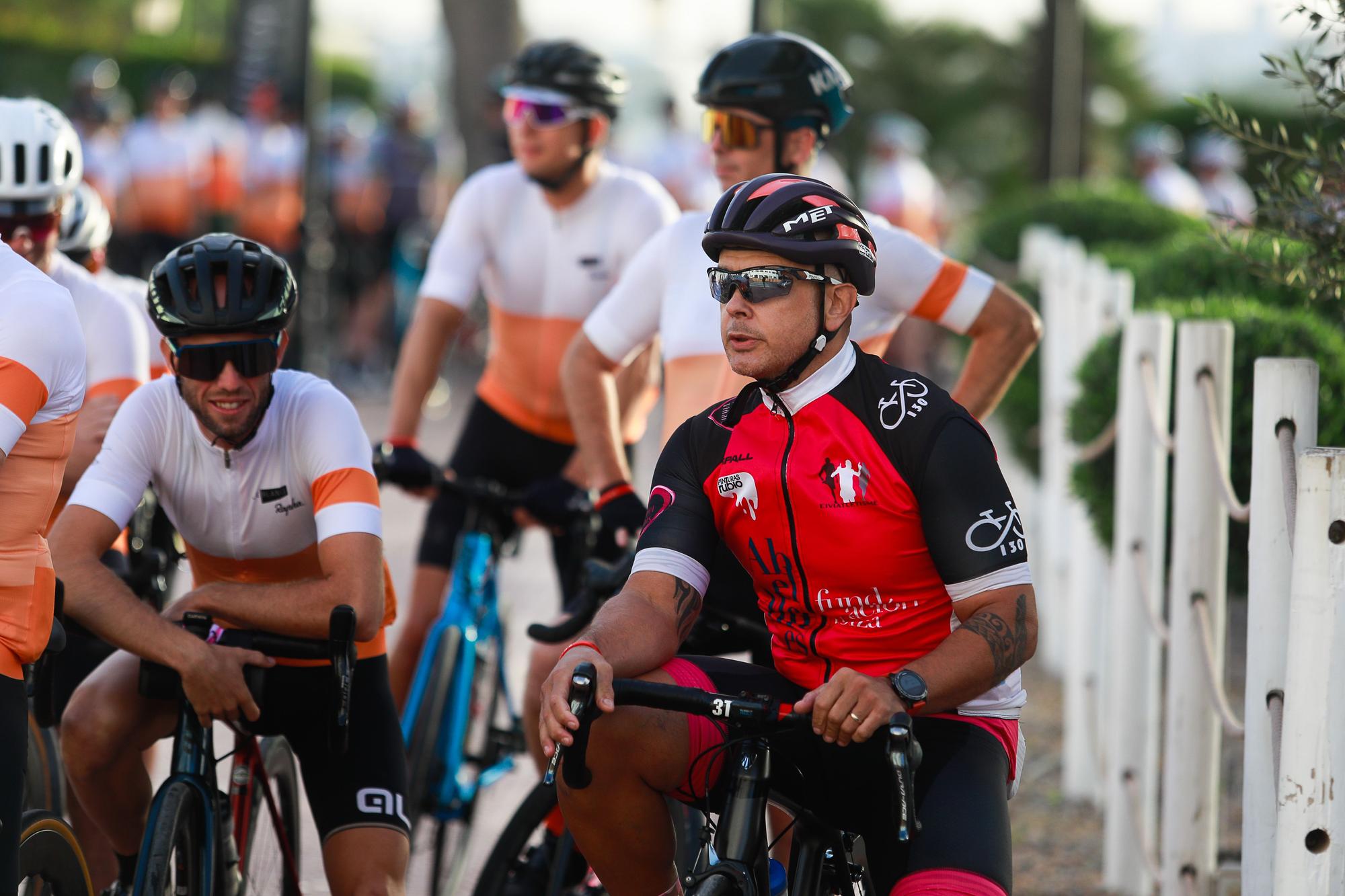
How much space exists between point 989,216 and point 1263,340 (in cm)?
809

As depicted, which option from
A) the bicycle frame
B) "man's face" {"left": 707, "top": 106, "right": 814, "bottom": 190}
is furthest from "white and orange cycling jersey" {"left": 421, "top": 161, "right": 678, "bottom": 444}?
"man's face" {"left": 707, "top": 106, "right": 814, "bottom": 190}

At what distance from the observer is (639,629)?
356cm

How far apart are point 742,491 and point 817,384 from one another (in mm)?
273

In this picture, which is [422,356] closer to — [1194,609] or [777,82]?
[777,82]

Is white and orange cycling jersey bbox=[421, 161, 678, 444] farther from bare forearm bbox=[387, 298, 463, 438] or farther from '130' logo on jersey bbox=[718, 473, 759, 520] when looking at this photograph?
'130' logo on jersey bbox=[718, 473, 759, 520]

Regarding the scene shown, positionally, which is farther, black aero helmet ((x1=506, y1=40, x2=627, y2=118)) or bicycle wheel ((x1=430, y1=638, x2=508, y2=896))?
black aero helmet ((x1=506, y1=40, x2=627, y2=118))

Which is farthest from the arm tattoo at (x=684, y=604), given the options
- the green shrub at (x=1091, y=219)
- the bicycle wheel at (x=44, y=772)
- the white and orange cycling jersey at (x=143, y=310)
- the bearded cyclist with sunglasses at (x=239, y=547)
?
the green shrub at (x=1091, y=219)

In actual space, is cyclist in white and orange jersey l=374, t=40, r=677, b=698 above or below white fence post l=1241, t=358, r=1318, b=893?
above

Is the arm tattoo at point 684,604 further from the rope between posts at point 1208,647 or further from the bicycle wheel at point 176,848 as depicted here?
the rope between posts at point 1208,647

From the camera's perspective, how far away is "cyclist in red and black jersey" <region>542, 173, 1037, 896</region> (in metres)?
3.37

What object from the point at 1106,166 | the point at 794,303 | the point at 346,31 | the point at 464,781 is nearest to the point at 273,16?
the point at 464,781

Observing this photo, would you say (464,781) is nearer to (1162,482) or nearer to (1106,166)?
(1162,482)

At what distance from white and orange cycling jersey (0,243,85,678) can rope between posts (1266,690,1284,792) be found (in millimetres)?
2750

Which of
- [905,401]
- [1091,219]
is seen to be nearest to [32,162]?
[905,401]
